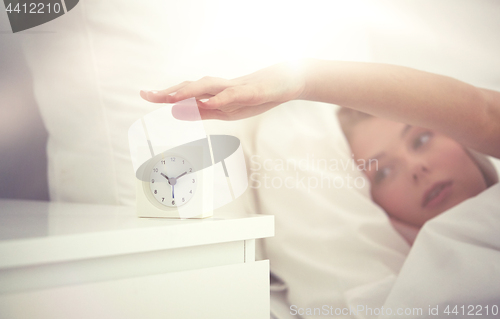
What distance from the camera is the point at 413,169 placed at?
812mm

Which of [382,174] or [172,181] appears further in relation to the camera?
A: [382,174]

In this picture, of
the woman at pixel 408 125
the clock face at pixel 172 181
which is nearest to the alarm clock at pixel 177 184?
the clock face at pixel 172 181

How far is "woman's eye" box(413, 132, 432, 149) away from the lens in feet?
2.70

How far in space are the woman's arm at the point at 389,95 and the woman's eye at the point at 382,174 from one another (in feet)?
0.42

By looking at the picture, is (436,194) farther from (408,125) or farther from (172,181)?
(172,181)

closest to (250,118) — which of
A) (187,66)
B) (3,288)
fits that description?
(187,66)

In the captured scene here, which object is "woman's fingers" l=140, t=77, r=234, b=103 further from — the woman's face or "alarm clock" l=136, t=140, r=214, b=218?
the woman's face

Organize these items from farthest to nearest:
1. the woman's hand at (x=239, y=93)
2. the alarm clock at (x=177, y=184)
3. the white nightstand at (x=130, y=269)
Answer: the woman's hand at (x=239, y=93)
the alarm clock at (x=177, y=184)
the white nightstand at (x=130, y=269)

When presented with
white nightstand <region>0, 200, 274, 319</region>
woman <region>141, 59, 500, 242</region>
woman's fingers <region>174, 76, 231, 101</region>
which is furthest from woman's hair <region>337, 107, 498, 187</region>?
white nightstand <region>0, 200, 274, 319</region>

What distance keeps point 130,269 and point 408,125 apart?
72cm

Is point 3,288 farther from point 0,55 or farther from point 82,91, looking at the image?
point 0,55

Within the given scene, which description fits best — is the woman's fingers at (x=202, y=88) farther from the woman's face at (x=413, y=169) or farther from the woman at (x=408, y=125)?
the woman's face at (x=413, y=169)

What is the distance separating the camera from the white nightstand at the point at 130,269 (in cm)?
37

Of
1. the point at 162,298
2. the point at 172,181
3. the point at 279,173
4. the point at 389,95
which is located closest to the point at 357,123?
the point at 389,95
